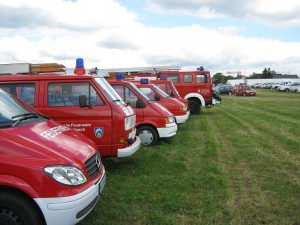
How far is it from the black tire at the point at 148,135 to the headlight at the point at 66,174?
610 centimetres

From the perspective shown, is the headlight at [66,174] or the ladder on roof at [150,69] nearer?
the headlight at [66,174]

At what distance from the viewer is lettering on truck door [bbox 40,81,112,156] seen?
735cm

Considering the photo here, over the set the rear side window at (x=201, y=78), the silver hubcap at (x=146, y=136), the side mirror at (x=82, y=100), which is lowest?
the silver hubcap at (x=146, y=136)

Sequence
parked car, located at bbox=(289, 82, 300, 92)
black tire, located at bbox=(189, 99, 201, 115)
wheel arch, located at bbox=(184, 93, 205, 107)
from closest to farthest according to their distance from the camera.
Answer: wheel arch, located at bbox=(184, 93, 205, 107)
black tire, located at bbox=(189, 99, 201, 115)
parked car, located at bbox=(289, 82, 300, 92)

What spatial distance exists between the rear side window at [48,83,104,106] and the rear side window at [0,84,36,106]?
1.08ft

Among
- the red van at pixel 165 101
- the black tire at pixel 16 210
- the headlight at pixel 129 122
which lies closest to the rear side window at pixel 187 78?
the red van at pixel 165 101

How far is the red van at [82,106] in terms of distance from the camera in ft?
24.1

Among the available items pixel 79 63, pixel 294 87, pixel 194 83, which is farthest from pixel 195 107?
pixel 294 87

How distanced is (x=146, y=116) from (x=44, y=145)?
600 centimetres

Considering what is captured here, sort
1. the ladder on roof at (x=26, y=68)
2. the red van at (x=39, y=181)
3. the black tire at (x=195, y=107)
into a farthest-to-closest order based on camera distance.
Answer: the black tire at (x=195, y=107) → the ladder on roof at (x=26, y=68) → the red van at (x=39, y=181)

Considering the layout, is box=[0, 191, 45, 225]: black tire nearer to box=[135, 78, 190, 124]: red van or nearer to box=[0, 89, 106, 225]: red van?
box=[0, 89, 106, 225]: red van

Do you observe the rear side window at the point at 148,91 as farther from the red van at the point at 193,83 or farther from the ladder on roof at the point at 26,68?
the red van at the point at 193,83

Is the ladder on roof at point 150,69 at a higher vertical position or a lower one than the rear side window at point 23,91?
higher

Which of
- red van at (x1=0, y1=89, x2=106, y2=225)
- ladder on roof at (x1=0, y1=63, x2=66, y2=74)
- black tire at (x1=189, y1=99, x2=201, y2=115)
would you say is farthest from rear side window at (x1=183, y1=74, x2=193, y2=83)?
red van at (x1=0, y1=89, x2=106, y2=225)
